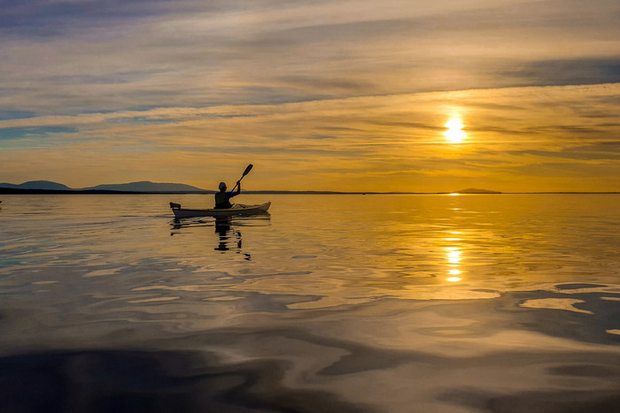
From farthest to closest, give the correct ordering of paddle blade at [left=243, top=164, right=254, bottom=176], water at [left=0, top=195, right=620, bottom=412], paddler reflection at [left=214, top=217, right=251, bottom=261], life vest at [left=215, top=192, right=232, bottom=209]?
paddle blade at [left=243, top=164, right=254, bottom=176] → life vest at [left=215, top=192, right=232, bottom=209] → paddler reflection at [left=214, top=217, right=251, bottom=261] → water at [left=0, top=195, right=620, bottom=412]

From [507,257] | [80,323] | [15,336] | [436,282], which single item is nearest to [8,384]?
[15,336]

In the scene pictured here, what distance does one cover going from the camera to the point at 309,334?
24.9 feet

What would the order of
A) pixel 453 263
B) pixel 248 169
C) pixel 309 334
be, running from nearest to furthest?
pixel 309 334 < pixel 453 263 < pixel 248 169

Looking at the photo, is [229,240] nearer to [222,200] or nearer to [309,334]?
[222,200]

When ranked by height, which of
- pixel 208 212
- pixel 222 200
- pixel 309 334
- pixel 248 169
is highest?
pixel 248 169

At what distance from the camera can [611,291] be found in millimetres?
10758

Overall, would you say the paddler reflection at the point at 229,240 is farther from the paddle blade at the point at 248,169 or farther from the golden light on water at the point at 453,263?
the paddle blade at the point at 248,169

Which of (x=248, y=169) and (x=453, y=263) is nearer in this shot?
(x=453, y=263)

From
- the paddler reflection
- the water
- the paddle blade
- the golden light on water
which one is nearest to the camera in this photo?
the water

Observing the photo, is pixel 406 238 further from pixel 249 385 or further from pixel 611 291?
pixel 249 385

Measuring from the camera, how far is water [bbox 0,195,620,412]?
5.26 m

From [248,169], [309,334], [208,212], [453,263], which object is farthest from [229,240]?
[248,169]

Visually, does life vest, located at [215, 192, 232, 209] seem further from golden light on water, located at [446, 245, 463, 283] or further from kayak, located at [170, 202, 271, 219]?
golden light on water, located at [446, 245, 463, 283]

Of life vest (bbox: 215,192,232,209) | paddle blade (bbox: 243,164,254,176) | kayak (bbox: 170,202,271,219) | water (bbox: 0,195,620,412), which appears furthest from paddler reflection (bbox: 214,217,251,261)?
paddle blade (bbox: 243,164,254,176)
